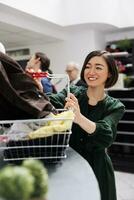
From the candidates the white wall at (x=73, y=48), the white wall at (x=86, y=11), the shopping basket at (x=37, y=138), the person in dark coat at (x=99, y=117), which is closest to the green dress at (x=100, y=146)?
the person in dark coat at (x=99, y=117)

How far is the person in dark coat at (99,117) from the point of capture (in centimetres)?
107

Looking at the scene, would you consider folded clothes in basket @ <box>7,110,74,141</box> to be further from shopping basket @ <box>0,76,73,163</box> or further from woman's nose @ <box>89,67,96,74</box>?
woman's nose @ <box>89,67,96,74</box>

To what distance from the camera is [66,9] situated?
14.5 feet

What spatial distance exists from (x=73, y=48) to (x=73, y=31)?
281 mm

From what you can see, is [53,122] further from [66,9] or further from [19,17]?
[66,9]

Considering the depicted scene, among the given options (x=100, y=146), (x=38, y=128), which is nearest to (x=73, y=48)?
(x=100, y=146)

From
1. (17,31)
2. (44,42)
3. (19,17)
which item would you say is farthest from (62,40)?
(19,17)

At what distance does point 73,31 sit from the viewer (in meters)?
5.03

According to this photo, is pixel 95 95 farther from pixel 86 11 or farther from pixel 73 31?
pixel 73 31

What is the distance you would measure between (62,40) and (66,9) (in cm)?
80

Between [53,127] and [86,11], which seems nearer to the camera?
[53,127]

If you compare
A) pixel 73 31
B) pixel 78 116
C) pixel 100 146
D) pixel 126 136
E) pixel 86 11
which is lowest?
pixel 126 136

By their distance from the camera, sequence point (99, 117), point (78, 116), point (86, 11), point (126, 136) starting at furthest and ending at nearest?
1. point (86, 11)
2. point (126, 136)
3. point (99, 117)
4. point (78, 116)

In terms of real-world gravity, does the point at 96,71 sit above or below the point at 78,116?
above
